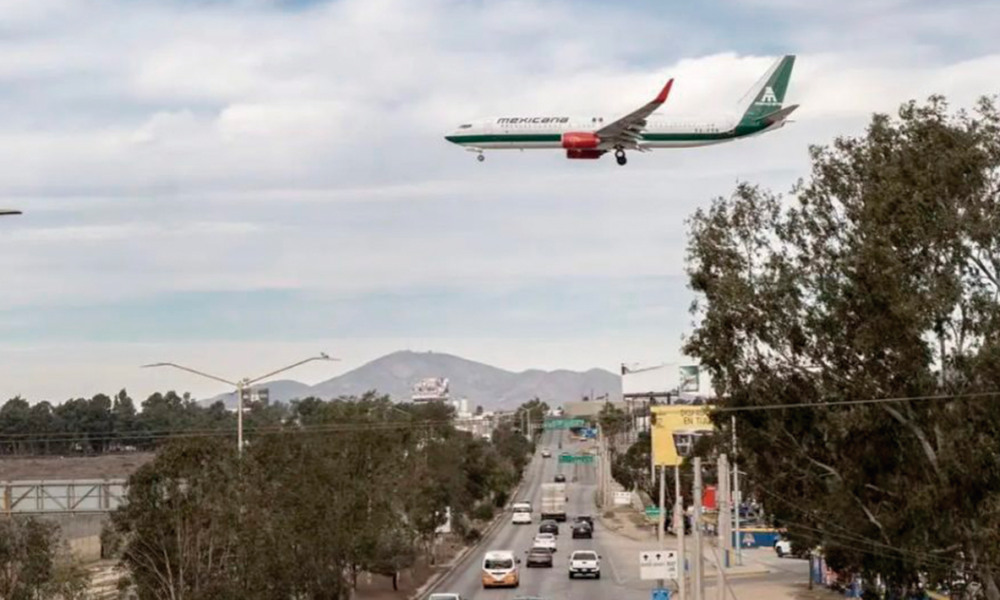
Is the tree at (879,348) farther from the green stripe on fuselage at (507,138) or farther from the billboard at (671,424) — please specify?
the billboard at (671,424)

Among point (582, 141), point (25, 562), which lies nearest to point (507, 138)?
point (582, 141)

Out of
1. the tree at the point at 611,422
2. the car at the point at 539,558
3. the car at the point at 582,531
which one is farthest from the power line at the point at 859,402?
the tree at the point at 611,422

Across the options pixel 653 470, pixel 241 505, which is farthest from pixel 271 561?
pixel 653 470

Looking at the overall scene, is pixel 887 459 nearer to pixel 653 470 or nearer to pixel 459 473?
pixel 459 473

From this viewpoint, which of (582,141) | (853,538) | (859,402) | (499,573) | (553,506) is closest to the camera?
(859,402)

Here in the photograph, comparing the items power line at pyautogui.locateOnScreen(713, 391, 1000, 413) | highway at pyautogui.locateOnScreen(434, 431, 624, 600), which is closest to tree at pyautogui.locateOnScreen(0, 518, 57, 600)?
power line at pyautogui.locateOnScreen(713, 391, 1000, 413)

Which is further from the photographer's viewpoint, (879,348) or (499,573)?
(499,573)

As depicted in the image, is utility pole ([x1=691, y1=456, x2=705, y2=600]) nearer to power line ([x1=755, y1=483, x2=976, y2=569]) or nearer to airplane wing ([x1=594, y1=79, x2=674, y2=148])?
power line ([x1=755, y1=483, x2=976, y2=569])

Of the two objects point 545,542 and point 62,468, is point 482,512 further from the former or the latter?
point 62,468

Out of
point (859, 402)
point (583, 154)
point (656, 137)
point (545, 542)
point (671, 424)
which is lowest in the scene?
point (545, 542)
